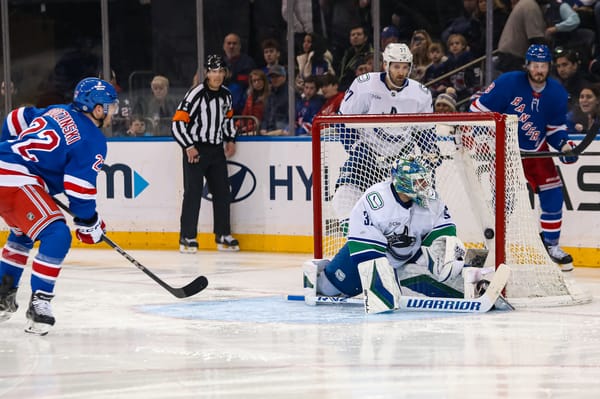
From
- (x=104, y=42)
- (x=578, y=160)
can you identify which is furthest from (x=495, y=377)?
(x=104, y=42)

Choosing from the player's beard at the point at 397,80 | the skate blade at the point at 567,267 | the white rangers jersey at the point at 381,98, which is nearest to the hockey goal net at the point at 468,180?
the white rangers jersey at the point at 381,98

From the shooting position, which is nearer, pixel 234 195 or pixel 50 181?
pixel 50 181

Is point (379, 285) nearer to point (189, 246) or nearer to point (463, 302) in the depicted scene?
point (463, 302)

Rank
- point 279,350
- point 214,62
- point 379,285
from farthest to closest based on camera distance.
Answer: point 214,62
point 379,285
point 279,350

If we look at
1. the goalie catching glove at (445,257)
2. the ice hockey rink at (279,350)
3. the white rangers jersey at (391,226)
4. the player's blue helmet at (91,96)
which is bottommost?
the ice hockey rink at (279,350)

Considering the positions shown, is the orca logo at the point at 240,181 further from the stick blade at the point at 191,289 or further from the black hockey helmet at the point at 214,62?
the stick blade at the point at 191,289

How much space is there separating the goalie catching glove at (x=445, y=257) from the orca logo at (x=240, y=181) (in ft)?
9.83

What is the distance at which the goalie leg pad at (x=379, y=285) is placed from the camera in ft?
17.1

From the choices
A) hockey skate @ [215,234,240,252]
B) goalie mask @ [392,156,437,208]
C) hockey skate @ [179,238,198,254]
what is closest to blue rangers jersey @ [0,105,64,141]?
goalie mask @ [392,156,437,208]

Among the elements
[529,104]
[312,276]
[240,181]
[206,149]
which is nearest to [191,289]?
[312,276]

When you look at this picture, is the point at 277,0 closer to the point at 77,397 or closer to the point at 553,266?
the point at 553,266

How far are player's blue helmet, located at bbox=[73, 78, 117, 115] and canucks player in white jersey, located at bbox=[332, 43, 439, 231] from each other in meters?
1.63

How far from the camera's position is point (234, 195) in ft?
27.4

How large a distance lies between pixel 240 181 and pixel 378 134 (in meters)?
2.22
